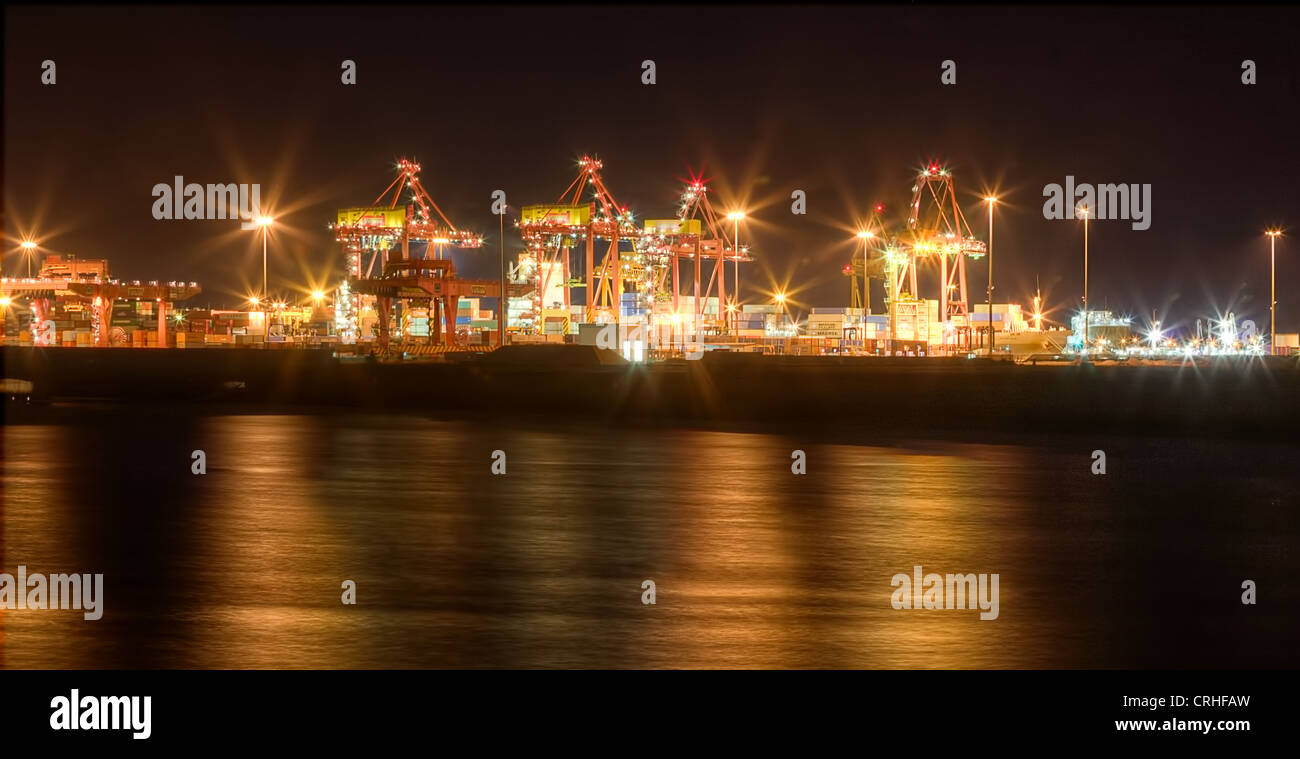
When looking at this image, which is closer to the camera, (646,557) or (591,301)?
(646,557)

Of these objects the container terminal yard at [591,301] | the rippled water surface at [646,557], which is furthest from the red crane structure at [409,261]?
the rippled water surface at [646,557]

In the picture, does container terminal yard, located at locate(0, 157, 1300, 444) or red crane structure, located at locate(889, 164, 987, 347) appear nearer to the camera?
container terminal yard, located at locate(0, 157, 1300, 444)

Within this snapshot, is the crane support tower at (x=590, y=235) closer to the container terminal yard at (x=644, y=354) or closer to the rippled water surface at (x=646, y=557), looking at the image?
the container terminal yard at (x=644, y=354)

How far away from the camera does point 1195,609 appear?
9609 mm

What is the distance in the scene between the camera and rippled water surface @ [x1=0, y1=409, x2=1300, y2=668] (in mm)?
8328

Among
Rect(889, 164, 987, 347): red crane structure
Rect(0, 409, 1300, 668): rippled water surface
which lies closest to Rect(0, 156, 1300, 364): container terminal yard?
Rect(889, 164, 987, 347): red crane structure

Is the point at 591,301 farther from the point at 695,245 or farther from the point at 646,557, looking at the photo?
the point at 646,557

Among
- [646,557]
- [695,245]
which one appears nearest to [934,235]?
[695,245]

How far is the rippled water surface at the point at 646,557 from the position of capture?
27.3 ft

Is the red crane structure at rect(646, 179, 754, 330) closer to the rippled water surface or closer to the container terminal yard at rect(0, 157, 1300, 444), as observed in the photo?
the container terminal yard at rect(0, 157, 1300, 444)

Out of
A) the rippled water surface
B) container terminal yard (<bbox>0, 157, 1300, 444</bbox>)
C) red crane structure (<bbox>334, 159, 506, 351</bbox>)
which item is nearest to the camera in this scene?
the rippled water surface

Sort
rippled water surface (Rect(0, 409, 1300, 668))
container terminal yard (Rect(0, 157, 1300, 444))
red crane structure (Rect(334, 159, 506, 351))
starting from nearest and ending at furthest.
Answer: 1. rippled water surface (Rect(0, 409, 1300, 668))
2. container terminal yard (Rect(0, 157, 1300, 444))
3. red crane structure (Rect(334, 159, 506, 351))

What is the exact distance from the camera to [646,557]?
1203 centimetres
